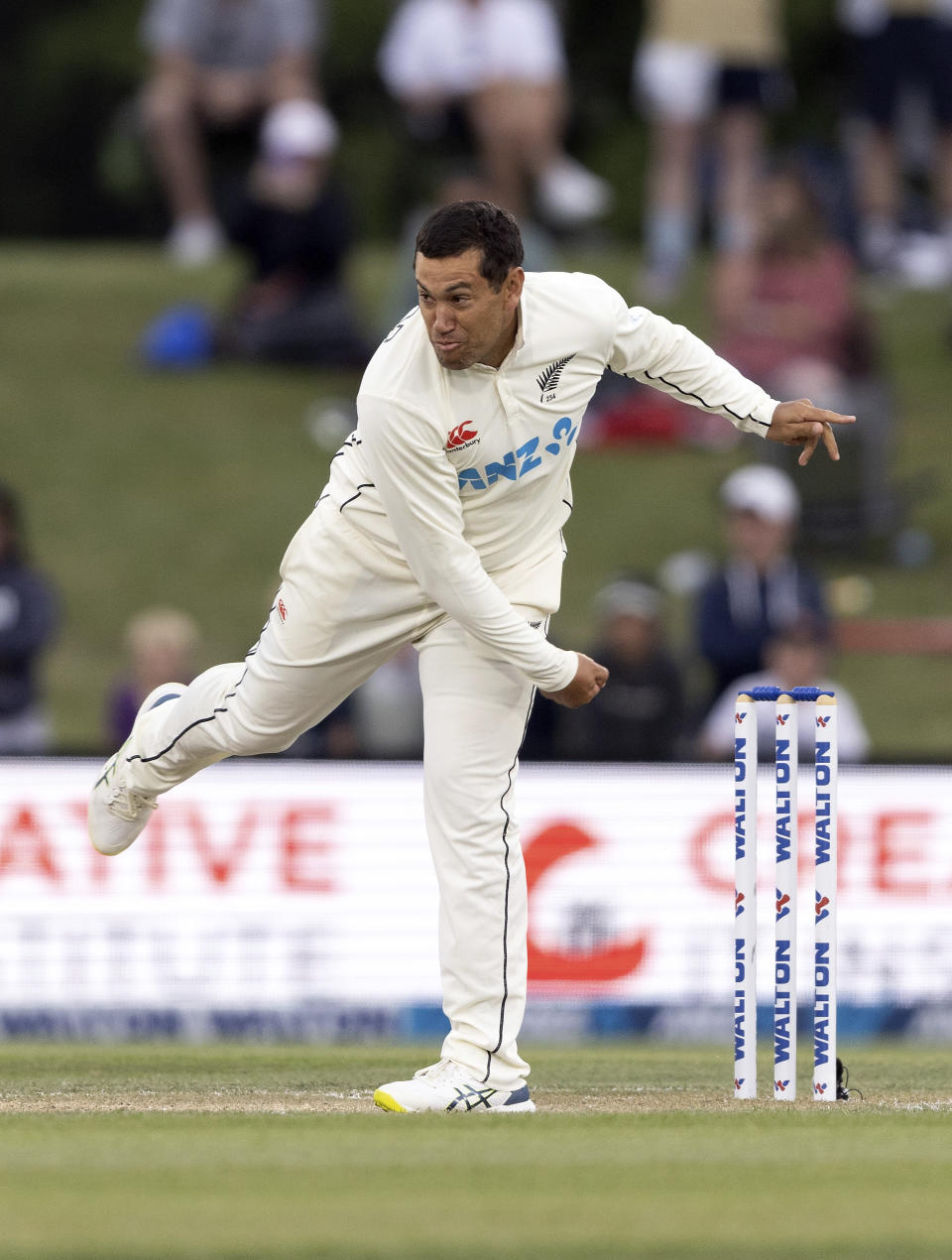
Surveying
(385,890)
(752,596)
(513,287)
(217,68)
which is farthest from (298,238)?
(513,287)

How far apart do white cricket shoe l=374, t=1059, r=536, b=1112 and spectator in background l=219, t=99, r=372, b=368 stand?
9.48 m

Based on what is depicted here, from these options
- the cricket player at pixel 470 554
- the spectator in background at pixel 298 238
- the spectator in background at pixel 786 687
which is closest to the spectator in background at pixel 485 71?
the spectator in background at pixel 298 238

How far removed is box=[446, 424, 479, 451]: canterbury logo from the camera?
632 centimetres

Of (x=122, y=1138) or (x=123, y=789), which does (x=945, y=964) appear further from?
(x=122, y=1138)

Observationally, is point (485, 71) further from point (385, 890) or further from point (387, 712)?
point (385, 890)

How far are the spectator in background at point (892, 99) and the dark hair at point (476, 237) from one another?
10.6 m

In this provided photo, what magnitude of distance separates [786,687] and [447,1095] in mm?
5101

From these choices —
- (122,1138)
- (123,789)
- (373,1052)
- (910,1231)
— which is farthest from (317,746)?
(910,1231)

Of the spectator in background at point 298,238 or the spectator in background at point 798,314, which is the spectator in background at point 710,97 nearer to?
the spectator in background at point 798,314

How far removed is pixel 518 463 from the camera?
21.3ft

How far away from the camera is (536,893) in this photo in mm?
10508

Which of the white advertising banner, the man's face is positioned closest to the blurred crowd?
the white advertising banner

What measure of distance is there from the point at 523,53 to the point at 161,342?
3.28m

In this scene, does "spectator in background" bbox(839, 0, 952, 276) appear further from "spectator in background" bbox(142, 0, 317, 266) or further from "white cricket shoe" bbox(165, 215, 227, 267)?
"white cricket shoe" bbox(165, 215, 227, 267)
